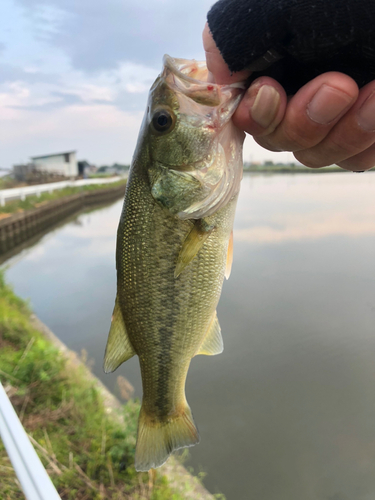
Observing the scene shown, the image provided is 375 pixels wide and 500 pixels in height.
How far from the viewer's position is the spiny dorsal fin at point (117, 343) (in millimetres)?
1556

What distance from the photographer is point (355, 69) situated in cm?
99

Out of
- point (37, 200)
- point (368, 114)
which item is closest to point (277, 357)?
point (368, 114)

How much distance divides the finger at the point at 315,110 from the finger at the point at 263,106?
0.10 ft

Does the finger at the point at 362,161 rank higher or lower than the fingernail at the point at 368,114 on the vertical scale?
lower

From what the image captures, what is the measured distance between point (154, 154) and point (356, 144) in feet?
2.58

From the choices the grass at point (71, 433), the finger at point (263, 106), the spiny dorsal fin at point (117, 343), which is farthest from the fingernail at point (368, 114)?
the grass at point (71, 433)

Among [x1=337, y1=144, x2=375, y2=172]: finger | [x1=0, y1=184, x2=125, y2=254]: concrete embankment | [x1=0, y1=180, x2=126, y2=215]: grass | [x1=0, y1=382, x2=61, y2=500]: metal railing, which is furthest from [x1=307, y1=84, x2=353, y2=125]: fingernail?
[x1=0, y1=180, x2=126, y2=215]: grass

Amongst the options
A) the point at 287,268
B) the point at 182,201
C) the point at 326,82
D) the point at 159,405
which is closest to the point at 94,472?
the point at 159,405

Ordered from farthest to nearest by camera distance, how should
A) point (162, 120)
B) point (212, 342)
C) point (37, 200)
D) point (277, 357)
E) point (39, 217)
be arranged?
point (37, 200) → point (39, 217) → point (277, 357) → point (212, 342) → point (162, 120)

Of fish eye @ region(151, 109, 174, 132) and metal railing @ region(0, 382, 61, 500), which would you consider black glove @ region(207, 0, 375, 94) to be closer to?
fish eye @ region(151, 109, 174, 132)

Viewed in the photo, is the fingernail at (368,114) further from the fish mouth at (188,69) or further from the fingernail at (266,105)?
the fish mouth at (188,69)

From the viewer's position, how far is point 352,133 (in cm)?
111

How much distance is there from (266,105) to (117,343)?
4.02ft

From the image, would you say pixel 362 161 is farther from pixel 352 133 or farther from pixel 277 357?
pixel 277 357
